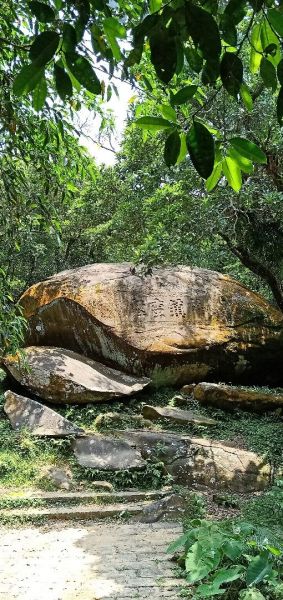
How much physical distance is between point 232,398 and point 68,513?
152 inches

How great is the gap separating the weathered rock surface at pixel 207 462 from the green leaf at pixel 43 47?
5777 mm

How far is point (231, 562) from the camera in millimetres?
3197

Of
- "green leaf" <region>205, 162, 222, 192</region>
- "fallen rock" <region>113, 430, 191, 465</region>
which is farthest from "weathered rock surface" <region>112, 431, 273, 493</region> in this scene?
"green leaf" <region>205, 162, 222, 192</region>

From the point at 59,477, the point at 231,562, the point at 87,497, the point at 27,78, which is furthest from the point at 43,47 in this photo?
the point at 59,477

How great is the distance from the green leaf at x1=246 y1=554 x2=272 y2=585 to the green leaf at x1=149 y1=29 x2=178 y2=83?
2681 millimetres

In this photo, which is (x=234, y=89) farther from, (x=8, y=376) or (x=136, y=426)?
(x=8, y=376)

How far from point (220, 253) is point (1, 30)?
22.9 ft

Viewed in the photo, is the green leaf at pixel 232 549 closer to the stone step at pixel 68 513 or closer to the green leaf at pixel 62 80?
the stone step at pixel 68 513

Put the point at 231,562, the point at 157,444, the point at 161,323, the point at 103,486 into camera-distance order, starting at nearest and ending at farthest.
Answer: the point at 231,562 → the point at 103,486 → the point at 157,444 → the point at 161,323

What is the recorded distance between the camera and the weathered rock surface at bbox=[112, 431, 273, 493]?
6020 millimetres

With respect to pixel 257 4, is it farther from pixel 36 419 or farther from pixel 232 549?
pixel 36 419

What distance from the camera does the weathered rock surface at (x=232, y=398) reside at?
825 cm

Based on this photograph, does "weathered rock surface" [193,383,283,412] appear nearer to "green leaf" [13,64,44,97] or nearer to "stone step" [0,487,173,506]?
"stone step" [0,487,173,506]

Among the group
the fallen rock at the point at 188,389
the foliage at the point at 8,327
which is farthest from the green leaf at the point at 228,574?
the fallen rock at the point at 188,389
